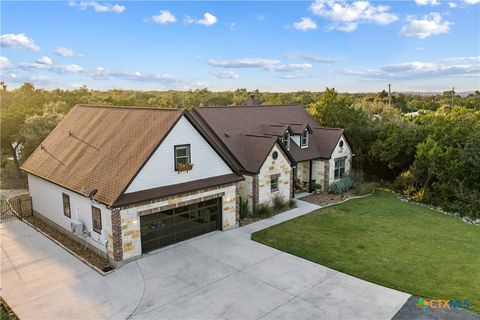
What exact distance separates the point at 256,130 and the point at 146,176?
12240mm

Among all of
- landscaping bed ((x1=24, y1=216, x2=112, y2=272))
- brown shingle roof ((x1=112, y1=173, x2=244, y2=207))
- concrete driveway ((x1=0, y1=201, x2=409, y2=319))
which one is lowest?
concrete driveway ((x1=0, y1=201, x2=409, y2=319))

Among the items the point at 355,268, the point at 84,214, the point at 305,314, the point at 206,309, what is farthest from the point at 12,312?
the point at 355,268

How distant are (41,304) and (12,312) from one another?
861 millimetres

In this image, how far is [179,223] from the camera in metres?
17.8

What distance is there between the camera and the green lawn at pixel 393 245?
46.3 feet

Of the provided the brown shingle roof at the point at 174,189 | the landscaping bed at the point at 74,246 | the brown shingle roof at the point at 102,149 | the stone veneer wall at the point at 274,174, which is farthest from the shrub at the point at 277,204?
the landscaping bed at the point at 74,246

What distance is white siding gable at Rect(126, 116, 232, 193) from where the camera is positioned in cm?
1617

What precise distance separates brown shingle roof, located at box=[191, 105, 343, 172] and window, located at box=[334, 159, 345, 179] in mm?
1873

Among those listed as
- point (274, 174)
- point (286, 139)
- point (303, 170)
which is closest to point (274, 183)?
point (274, 174)

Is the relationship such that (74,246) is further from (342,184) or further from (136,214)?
(342,184)

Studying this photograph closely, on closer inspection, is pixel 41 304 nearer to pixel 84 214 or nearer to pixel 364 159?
pixel 84 214

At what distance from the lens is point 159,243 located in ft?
56.1

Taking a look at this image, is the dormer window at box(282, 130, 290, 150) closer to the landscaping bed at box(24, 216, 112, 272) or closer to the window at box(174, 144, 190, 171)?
the window at box(174, 144, 190, 171)

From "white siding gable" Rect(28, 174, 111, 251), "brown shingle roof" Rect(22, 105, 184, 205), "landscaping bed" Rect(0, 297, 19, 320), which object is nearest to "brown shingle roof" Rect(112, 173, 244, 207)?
"brown shingle roof" Rect(22, 105, 184, 205)
